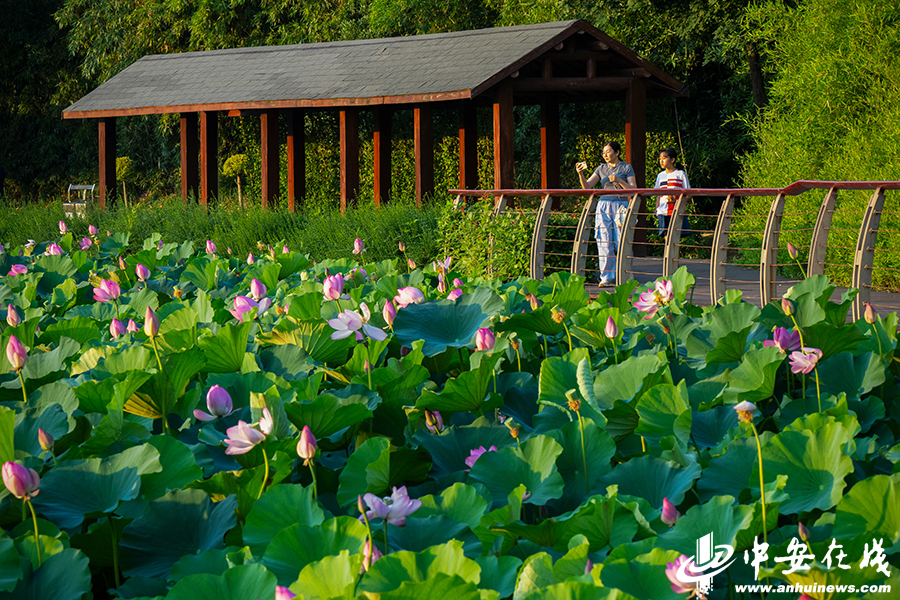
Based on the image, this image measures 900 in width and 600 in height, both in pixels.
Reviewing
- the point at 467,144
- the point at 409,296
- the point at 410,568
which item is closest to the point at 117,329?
the point at 409,296

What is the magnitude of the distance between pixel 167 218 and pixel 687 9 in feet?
36.3

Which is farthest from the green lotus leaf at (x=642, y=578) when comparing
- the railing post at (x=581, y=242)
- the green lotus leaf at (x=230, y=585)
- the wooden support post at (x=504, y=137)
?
the wooden support post at (x=504, y=137)

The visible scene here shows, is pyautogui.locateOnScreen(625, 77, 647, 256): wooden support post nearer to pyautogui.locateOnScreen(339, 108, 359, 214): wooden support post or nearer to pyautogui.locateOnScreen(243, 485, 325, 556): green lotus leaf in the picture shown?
pyautogui.locateOnScreen(339, 108, 359, 214): wooden support post

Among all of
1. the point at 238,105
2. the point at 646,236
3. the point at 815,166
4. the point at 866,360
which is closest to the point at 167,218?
the point at 238,105

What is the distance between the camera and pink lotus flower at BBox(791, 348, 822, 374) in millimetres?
1808

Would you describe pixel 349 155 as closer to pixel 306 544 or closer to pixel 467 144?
pixel 467 144

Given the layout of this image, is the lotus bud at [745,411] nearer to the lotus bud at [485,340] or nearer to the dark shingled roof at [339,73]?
the lotus bud at [485,340]

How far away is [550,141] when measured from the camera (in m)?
15.8

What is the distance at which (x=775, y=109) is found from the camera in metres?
14.5

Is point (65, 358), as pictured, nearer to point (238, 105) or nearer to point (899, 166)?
point (899, 166)

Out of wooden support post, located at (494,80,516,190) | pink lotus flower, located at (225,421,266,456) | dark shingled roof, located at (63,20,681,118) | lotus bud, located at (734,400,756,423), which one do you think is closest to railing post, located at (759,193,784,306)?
lotus bud, located at (734,400,756,423)

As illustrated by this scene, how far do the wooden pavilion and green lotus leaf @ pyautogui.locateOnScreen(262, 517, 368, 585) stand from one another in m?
10.6

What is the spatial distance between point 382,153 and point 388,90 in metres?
2.14

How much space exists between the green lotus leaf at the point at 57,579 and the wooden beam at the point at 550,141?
48.3 feet
